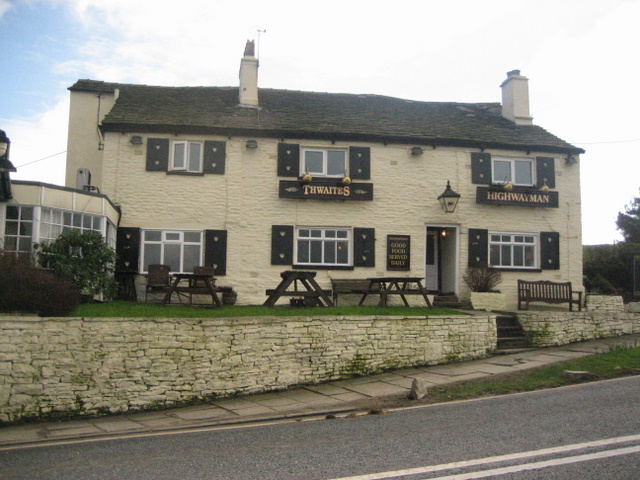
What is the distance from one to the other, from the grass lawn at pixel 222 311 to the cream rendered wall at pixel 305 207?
4.18 meters

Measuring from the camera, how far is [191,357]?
11141mm

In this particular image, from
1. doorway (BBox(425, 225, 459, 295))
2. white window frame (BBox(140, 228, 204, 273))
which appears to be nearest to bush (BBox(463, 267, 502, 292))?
doorway (BBox(425, 225, 459, 295))

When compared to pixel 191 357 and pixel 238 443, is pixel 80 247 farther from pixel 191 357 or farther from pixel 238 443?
pixel 238 443

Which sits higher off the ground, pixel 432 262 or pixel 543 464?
pixel 432 262

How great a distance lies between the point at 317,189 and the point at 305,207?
2.16 ft

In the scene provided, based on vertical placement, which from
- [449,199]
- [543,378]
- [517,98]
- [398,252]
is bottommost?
[543,378]

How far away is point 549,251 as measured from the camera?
779 inches

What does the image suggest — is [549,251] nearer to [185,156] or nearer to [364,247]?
[364,247]

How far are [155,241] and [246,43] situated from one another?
7553mm

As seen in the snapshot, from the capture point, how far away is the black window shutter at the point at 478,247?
762 inches

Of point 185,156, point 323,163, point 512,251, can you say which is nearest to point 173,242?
point 185,156

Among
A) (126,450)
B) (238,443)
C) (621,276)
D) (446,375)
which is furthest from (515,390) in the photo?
(621,276)

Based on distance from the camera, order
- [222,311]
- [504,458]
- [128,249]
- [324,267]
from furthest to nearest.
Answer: [324,267] < [128,249] < [222,311] < [504,458]

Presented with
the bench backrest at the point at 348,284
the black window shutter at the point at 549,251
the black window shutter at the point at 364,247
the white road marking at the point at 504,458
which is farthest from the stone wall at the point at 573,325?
the white road marking at the point at 504,458
